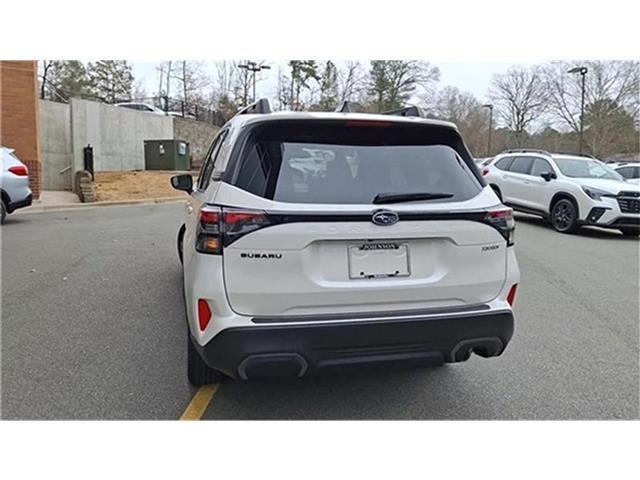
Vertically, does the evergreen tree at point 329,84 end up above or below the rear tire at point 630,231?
above

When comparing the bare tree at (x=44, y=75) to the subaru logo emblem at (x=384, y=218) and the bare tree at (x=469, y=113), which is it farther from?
the subaru logo emblem at (x=384, y=218)

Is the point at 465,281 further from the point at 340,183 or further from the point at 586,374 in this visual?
the point at 586,374

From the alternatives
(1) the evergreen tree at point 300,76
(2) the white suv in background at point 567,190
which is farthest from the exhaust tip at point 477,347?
(1) the evergreen tree at point 300,76

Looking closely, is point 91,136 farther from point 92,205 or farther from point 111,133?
point 92,205

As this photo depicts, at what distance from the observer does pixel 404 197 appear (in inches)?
98.8

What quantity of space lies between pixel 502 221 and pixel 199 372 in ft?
6.67

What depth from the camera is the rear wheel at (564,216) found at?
9.72 m

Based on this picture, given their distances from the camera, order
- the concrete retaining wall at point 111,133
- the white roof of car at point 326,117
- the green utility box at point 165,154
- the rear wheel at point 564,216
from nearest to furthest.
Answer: the white roof of car at point 326,117, the rear wheel at point 564,216, the concrete retaining wall at point 111,133, the green utility box at point 165,154

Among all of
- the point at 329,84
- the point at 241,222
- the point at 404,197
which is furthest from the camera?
the point at 329,84

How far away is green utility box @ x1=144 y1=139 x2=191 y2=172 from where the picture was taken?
2161 centimetres

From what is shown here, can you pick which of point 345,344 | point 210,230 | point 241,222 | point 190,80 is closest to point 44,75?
point 190,80

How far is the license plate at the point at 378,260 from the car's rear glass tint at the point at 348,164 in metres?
0.24

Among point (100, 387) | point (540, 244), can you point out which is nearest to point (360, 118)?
point (100, 387)

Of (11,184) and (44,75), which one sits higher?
(44,75)
